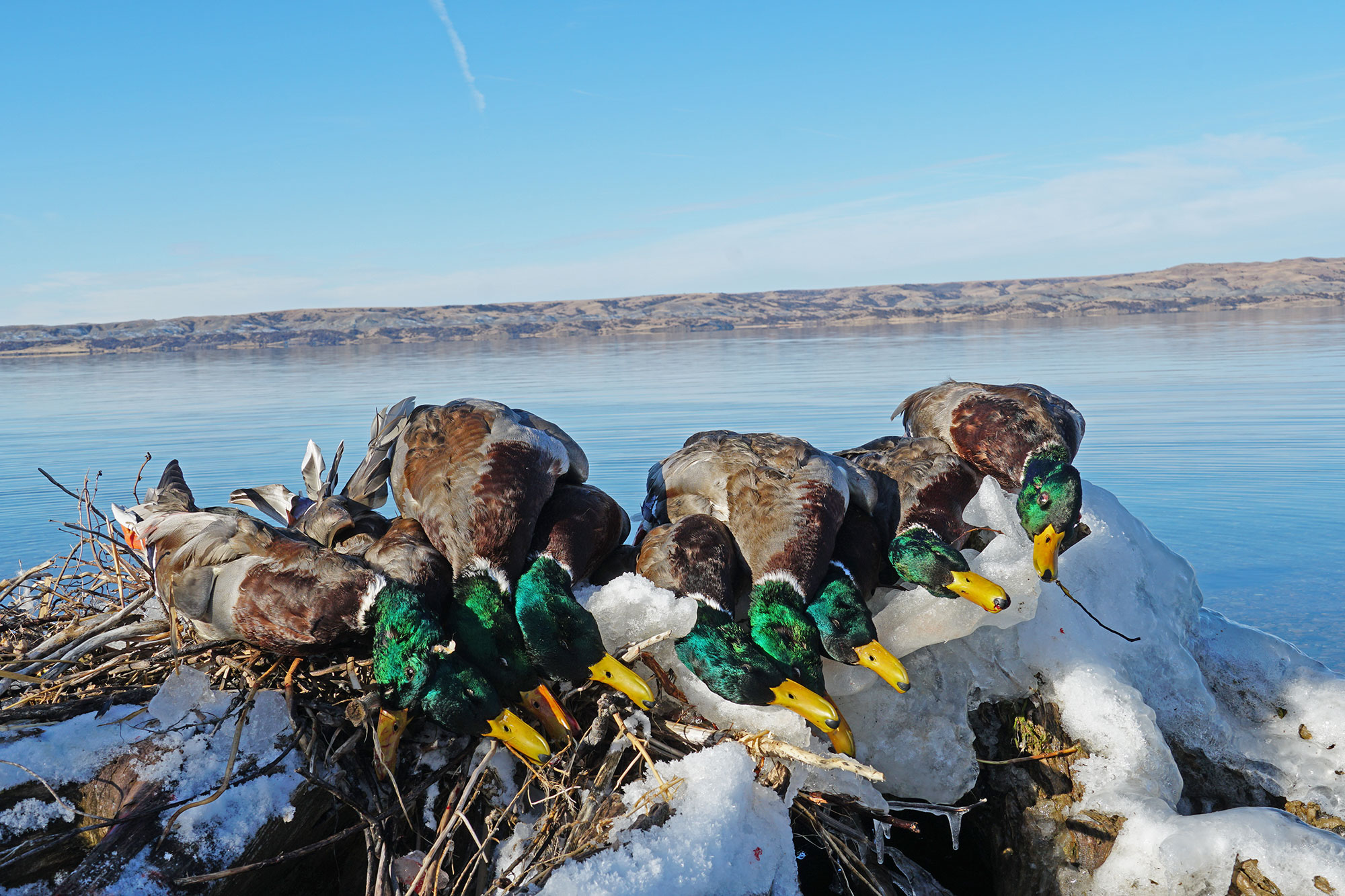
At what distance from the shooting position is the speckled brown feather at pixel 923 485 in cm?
383

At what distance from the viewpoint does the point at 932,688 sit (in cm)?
326

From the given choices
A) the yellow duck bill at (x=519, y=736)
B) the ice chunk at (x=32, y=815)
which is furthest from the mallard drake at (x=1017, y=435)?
the ice chunk at (x=32, y=815)

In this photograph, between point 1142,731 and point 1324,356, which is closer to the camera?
point 1142,731

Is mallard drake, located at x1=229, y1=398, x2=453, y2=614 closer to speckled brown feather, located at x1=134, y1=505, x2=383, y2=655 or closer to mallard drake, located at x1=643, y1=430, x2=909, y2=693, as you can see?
speckled brown feather, located at x1=134, y1=505, x2=383, y2=655

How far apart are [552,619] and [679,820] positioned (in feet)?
2.46

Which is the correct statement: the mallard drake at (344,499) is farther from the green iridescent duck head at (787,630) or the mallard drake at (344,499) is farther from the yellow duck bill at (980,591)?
the yellow duck bill at (980,591)

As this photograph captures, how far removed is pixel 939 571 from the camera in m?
3.16

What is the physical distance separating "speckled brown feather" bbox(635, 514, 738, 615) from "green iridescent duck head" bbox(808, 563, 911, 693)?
30 centimetres

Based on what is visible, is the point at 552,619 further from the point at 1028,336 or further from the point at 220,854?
the point at 1028,336

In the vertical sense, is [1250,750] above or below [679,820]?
below

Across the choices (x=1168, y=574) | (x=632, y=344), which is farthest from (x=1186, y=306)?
(x=1168, y=574)

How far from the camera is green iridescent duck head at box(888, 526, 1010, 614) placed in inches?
121

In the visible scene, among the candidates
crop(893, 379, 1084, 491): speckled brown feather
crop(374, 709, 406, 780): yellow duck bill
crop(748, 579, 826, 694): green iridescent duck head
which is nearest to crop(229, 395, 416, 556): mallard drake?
crop(374, 709, 406, 780): yellow duck bill

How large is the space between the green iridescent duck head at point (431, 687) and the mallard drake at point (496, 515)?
0.18 m
